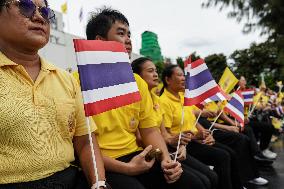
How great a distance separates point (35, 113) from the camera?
5.47 ft

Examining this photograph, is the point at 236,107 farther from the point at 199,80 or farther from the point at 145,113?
the point at 145,113

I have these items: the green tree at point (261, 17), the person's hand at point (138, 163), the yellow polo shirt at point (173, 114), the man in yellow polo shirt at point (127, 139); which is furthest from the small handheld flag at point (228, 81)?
the green tree at point (261, 17)

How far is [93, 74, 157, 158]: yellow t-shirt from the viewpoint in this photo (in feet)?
7.68

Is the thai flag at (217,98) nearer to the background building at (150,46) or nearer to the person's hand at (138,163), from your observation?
the person's hand at (138,163)

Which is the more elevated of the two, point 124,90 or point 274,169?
point 124,90

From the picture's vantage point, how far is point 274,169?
613 cm

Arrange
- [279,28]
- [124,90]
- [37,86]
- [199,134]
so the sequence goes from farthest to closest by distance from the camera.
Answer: [279,28]
[199,134]
[124,90]
[37,86]

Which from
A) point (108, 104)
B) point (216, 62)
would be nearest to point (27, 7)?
point (108, 104)

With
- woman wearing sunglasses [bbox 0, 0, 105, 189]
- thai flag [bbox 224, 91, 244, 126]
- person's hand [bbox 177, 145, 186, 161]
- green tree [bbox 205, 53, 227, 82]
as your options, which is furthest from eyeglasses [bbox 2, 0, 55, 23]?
green tree [bbox 205, 53, 227, 82]

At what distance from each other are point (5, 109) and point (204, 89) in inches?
87.8

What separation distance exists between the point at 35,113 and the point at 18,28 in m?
0.41

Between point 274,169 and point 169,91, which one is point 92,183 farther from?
point 274,169

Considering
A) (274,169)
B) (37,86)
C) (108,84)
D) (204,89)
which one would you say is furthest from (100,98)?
(274,169)

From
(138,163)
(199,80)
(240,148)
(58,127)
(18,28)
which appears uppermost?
(18,28)
